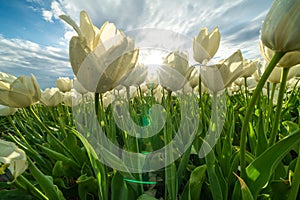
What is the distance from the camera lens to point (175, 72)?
0.77 metres

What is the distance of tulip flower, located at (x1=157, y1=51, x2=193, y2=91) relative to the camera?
2.50ft

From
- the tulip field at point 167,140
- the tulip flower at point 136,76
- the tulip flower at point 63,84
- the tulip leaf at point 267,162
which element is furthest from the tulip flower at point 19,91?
the tulip flower at point 63,84

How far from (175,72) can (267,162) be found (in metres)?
0.40

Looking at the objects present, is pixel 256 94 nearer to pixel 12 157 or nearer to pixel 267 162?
pixel 267 162

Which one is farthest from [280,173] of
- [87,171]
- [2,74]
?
[2,74]

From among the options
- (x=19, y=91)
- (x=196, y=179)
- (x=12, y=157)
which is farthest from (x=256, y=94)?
(x=19, y=91)

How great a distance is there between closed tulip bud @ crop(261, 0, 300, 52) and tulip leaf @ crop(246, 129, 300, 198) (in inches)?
5.8

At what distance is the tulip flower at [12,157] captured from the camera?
0.44 metres

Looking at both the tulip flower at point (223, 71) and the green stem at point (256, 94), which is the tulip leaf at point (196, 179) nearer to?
the green stem at point (256, 94)

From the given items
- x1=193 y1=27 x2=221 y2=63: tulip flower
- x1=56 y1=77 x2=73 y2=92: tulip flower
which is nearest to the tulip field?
x1=193 y1=27 x2=221 y2=63: tulip flower

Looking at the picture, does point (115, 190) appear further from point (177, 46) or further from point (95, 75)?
point (177, 46)

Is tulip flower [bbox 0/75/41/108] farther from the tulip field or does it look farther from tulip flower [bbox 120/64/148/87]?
tulip flower [bbox 120/64/148/87]

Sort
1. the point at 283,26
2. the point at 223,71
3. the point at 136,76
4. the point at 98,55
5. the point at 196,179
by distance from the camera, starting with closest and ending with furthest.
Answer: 1. the point at 283,26
2. the point at 98,55
3. the point at 196,179
4. the point at 223,71
5. the point at 136,76

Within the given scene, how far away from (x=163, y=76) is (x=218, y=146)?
34 cm
